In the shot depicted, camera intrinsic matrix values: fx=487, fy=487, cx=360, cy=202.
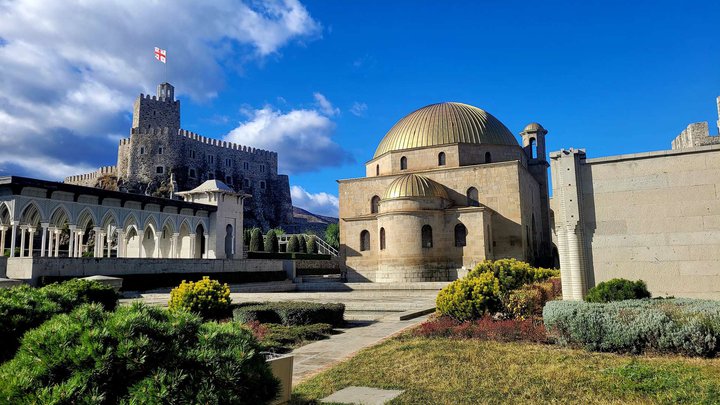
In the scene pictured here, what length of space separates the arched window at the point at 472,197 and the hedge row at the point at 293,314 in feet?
75.5

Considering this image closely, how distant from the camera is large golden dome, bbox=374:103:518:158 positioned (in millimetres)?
35781

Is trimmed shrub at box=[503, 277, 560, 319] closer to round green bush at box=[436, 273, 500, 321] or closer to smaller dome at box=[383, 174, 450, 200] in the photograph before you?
round green bush at box=[436, 273, 500, 321]

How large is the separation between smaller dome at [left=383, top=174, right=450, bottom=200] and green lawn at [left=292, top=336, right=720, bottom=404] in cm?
2263

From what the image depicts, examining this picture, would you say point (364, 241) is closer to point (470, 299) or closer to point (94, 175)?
point (470, 299)

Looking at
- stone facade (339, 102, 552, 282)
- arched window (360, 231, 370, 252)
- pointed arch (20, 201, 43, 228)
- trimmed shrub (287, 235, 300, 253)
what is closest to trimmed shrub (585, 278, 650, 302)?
stone facade (339, 102, 552, 282)

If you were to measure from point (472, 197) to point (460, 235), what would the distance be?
356 centimetres

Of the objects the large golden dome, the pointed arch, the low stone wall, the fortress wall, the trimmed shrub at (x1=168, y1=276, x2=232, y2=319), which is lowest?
the trimmed shrub at (x1=168, y1=276, x2=232, y2=319)

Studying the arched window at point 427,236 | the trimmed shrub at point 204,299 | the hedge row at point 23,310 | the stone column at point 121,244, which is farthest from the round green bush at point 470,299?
the stone column at point 121,244

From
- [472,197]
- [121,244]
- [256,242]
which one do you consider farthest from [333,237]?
[121,244]

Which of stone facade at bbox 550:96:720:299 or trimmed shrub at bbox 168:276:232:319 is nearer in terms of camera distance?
stone facade at bbox 550:96:720:299

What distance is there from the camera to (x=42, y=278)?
67.8ft

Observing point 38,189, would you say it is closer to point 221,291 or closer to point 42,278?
point 42,278

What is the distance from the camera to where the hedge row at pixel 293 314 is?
11.4 m

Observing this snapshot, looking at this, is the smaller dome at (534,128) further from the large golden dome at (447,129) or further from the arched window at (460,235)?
the arched window at (460,235)
